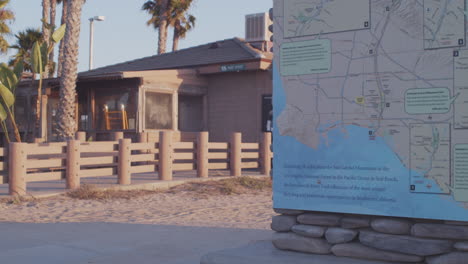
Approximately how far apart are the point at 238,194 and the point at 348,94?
869 centimetres

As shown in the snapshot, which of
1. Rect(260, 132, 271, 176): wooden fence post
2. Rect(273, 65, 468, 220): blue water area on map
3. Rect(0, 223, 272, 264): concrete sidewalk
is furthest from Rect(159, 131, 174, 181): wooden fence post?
Rect(273, 65, 468, 220): blue water area on map

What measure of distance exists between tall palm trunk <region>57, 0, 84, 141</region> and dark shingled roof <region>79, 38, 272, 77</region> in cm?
96

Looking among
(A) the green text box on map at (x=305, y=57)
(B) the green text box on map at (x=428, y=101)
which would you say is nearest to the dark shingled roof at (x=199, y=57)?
(A) the green text box on map at (x=305, y=57)

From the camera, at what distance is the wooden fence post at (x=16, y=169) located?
11.5 m

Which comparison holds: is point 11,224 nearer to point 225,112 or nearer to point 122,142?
point 122,142

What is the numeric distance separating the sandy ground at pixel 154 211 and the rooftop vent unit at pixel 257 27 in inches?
382

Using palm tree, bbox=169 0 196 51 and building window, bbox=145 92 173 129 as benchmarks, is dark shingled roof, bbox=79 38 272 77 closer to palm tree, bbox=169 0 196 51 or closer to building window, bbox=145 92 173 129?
building window, bbox=145 92 173 129

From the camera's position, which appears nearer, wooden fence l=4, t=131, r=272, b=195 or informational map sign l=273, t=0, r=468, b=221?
informational map sign l=273, t=0, r=468, b=221

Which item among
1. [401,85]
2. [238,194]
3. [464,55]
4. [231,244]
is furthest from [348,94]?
[238,194]

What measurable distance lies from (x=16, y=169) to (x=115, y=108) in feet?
27.7

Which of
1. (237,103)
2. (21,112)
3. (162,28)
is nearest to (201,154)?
(237,103)

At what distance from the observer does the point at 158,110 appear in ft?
64.2

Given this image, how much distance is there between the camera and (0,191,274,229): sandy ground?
980 cm

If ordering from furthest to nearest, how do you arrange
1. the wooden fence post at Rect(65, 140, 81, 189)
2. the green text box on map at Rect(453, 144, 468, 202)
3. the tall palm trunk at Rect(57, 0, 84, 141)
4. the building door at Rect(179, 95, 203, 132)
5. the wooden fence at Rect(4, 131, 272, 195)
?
the building door at Rect(179, 95, 203, 132), the tall palm trunk at Rect(57, 0, 84, 141), the wooden fence post at Rect(65, 140, 81, 189), the wooden fence at Rect(4, 131, 272, 195), the green text box on map at Rect(453, 144, 468, 202)
